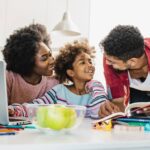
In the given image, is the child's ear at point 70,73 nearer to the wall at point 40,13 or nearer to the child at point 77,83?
the child at point 77,83

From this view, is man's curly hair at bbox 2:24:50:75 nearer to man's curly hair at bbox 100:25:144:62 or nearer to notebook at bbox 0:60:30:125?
man's curly hair at bbox 100:25:144:62

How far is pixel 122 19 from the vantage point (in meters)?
2.63

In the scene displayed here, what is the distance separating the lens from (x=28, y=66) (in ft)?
5.48

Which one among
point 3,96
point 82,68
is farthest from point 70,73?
point 3,96

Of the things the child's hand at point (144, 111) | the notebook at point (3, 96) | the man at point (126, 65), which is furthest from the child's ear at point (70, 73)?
the notebook at point (3, 96)

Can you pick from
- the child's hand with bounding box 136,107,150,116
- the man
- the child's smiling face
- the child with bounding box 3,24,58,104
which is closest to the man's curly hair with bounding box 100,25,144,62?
the man

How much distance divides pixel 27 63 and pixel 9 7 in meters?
1.35

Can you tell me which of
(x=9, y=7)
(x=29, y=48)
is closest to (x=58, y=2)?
(x=9, y=7)

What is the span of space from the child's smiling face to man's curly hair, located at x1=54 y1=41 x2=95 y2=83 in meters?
0.04

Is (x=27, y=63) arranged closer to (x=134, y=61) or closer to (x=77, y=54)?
(x=77, y=54)

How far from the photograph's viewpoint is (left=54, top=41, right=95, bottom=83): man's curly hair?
5.53 feet

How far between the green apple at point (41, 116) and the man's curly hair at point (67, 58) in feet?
3.03

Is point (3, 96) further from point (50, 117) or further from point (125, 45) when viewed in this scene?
point (125, 45)

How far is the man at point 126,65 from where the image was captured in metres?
1.43
